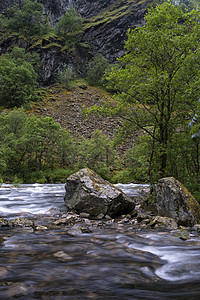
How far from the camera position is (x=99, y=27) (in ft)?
260

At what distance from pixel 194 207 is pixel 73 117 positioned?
4547cm

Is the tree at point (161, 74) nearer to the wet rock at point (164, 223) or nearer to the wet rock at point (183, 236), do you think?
the wet rock at point (164, 223)

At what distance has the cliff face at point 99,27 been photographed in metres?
68.2

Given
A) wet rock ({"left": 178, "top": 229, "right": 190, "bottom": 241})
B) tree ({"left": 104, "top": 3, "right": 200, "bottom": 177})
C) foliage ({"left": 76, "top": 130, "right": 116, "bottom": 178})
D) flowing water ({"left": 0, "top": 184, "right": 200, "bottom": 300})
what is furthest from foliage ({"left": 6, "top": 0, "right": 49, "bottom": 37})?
wet rock ({"left": 178, "top": 229, "right": 190, "bottom": 241})

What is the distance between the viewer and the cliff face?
224 feet

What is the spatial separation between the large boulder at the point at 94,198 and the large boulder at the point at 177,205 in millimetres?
1610

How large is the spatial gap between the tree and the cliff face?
59.8 meters

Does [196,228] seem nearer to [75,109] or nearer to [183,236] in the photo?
[183,236]

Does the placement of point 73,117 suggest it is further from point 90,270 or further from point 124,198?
point 90,270

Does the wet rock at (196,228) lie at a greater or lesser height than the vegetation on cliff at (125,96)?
lesser

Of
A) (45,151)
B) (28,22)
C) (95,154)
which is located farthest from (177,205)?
(28,22)

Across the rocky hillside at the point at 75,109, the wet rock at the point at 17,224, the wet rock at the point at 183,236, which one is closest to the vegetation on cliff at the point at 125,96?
the rocky hillside at the point at 75,109

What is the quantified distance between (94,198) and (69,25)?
8710 cm

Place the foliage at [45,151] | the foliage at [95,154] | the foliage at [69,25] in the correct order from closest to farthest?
the foliage at [45,151]
the foliage at [95,154]
the foliage at [69,25]
